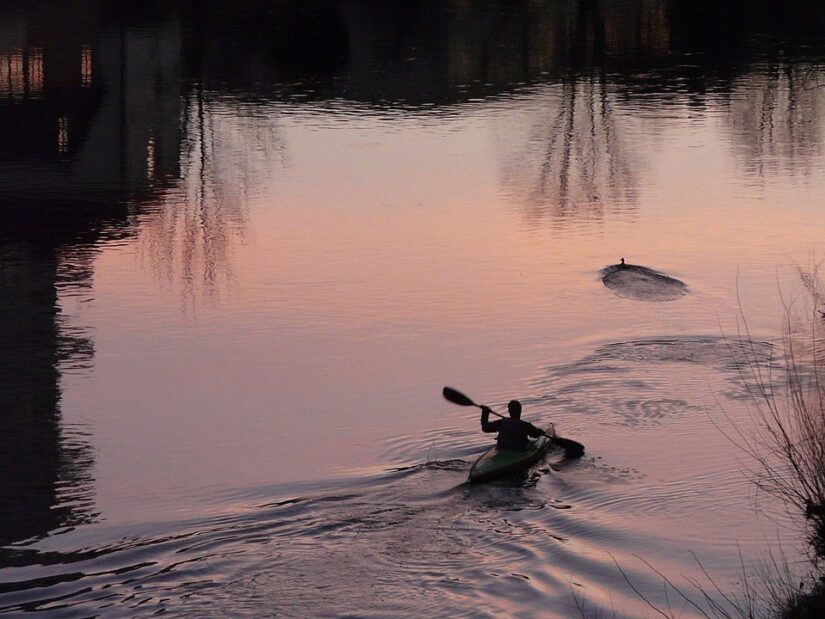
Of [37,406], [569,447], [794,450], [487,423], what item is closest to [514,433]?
[487,423]

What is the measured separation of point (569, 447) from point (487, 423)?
1315mm

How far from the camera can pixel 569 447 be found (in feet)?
79.5

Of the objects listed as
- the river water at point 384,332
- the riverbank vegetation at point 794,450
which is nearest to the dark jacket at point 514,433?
the river water at point 384,332

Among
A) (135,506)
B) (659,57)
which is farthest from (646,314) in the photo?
(659,57)

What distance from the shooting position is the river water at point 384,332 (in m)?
20.0

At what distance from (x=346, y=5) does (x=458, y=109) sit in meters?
36.9

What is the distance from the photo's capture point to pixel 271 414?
87.4 feet

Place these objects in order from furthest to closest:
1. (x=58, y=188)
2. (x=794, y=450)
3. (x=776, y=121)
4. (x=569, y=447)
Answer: (x=776, y=121)
(x=58, y=188)
(x=569, y=447)
(x=794, y=450)

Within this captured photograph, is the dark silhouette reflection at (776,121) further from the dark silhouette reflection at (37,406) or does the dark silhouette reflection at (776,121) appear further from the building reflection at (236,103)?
the dark silhouette reflection at (37,406)

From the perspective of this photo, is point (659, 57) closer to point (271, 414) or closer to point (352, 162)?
point (352, 162)

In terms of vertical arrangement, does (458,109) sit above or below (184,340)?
above

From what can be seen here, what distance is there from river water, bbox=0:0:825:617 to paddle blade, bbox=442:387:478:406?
2.23ft

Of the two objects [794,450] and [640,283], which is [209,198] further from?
Result: [794,450]

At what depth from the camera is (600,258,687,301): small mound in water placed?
112 feet
